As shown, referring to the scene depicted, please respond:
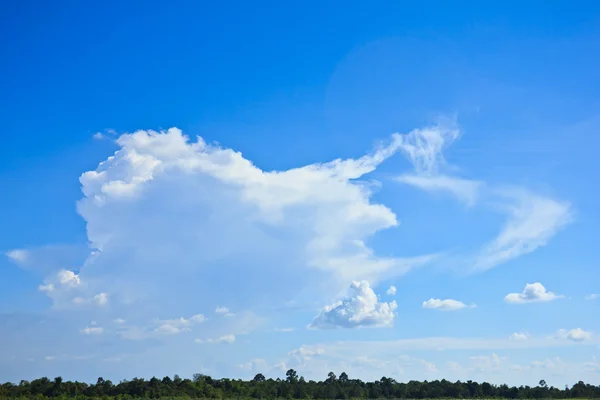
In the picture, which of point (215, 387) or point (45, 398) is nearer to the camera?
point (45, 398)

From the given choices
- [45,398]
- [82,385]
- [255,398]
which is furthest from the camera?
[255,398]

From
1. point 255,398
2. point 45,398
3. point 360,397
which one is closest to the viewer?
point 45,398

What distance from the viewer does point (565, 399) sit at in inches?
7692

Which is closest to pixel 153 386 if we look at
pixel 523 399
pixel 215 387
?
pixel 215 387

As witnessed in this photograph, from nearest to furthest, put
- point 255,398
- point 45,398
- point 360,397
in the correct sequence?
1. point 45,398
2. point 255,398
3. point 360,397

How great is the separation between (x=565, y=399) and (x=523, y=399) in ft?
40.4

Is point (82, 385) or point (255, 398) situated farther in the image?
point (255, 398)

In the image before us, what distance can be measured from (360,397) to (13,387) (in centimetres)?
9727

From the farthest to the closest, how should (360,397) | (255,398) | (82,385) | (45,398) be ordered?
(360,397) < (255,398) < (82,385) < (45,398)

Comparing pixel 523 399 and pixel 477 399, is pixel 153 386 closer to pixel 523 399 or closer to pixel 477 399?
pixel 477 399

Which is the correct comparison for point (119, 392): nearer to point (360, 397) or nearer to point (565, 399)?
→ point (360, 397)

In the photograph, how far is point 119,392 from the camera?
534 feet

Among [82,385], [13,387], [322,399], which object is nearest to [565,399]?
[322,399]

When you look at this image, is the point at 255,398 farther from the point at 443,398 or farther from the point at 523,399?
the point at 523,399
